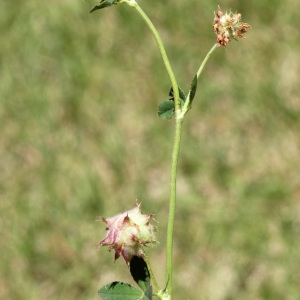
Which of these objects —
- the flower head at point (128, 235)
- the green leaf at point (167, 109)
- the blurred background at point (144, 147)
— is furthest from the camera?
the blurred background at point (144, 147)

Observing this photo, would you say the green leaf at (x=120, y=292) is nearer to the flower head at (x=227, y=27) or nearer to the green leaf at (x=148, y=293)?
the green leaf at (x=148, y=293)

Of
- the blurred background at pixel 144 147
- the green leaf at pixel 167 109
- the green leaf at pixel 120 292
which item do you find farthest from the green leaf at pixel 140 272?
the blurred background at pixel 144 147

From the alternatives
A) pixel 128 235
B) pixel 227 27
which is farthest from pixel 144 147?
pixel 128 235

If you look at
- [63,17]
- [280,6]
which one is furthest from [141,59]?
→ [280,6]

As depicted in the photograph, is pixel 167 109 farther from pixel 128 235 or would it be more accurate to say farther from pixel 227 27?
pixel 128 235

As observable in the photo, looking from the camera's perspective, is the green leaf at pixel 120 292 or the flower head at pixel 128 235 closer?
the flower head at pixel 128 235

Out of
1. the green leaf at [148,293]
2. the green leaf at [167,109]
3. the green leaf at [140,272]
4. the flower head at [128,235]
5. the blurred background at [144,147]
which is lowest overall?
the green leaf at [148,293]

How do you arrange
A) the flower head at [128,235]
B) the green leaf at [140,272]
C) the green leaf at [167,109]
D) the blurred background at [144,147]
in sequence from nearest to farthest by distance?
the flower head at [128,235]
the green leaf at [140,272]
the green leaf at [167,109]
the blurred background at [144,147]

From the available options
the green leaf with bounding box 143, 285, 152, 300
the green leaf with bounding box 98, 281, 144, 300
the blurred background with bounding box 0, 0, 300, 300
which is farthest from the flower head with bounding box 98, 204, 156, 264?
the blurred background with bounding box 0, 0, 300, 300
